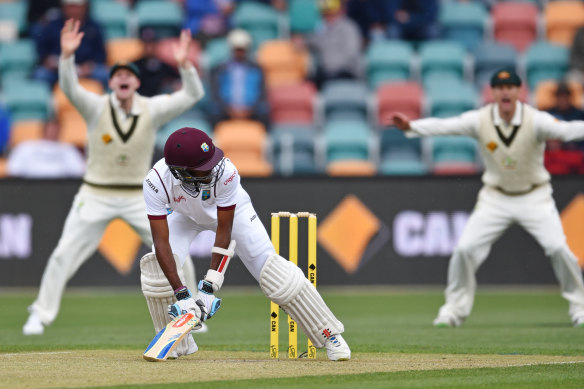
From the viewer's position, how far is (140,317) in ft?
37.6

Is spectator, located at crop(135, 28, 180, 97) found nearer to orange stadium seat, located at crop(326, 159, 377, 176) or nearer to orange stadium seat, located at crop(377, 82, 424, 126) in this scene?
orange stadium seat, located at crop(326, 159, 377, 176)

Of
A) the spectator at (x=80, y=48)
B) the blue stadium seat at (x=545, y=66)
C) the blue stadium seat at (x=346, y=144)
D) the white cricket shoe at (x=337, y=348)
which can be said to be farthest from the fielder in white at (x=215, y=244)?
the blue stadium seat at (x=545, y=66)

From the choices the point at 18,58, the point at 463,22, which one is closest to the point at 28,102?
the point at 18,58

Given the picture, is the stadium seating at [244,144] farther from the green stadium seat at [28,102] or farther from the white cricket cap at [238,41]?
the green stadium seat at [28,102]

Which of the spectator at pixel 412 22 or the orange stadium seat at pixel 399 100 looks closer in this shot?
the orange stadium seat at pixel 399 100

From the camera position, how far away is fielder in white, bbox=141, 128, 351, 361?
6.86 meters

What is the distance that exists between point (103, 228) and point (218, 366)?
3456mm

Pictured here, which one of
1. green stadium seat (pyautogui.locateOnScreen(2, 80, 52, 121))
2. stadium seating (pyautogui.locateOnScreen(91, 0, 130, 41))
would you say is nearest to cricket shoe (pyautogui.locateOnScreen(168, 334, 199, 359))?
green stadium seat (pyautogui.locateOnScreen(2, 80, 52, 121))

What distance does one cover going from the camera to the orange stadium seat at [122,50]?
17219 mm

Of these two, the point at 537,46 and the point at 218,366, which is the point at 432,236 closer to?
the point at 537,46

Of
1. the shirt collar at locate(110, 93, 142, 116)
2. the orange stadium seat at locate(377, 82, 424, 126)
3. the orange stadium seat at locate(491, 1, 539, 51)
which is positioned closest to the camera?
the shirt collar at locate(110, 93, 142, 116)

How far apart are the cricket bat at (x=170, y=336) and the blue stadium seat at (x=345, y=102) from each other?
9611 millimetres

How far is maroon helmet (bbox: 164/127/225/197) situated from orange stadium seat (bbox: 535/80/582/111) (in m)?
9.53

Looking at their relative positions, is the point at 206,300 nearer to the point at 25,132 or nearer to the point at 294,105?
the point at 294,105
